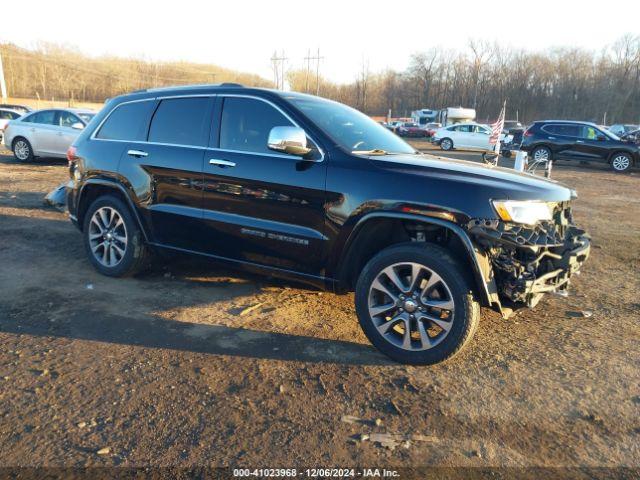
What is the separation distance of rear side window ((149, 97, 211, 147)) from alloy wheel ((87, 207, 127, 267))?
91 centimetres

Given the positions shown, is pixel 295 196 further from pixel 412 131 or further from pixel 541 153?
pixel 412 131

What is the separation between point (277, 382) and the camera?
123 inches

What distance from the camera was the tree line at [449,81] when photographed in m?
71.7

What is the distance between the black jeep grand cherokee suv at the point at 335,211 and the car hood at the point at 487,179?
0.02 m

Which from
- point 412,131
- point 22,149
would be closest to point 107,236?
point 22,149

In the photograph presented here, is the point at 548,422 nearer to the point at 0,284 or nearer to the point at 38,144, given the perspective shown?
the point at 0,284

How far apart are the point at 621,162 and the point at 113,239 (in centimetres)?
1994

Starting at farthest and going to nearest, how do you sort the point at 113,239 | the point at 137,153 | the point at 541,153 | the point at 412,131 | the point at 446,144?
the point at 412,131 → the point at 446,144 → the point at 541,153 → the point at 113,239 → the point at 137,153

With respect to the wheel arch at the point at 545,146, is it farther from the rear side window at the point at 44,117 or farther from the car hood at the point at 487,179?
the car hood at the point at 487,179

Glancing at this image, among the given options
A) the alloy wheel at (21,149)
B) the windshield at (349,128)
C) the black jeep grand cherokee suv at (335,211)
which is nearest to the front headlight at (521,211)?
the black jeep grand cherokee suv at (335,211)

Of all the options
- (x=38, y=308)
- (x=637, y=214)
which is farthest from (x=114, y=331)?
(x=637, y=214)

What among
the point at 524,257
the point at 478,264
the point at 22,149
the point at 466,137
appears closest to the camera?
the point at 478,264

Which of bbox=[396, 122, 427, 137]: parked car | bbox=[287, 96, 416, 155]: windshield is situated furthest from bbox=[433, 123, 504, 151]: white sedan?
bbox=[287, 96, 416, 155]: windshield

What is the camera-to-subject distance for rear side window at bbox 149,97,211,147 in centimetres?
440
